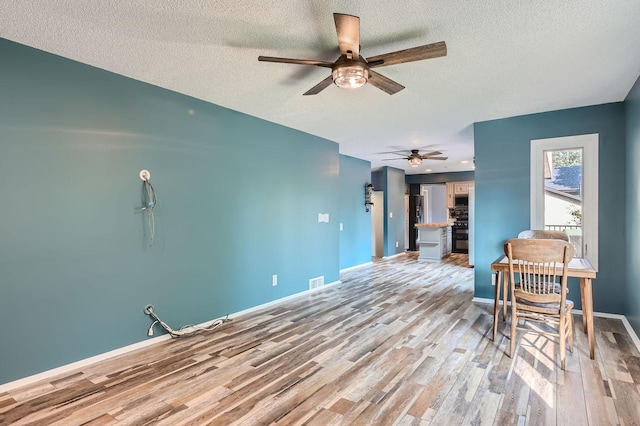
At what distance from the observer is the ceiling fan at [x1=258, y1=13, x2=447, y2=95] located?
2049mm

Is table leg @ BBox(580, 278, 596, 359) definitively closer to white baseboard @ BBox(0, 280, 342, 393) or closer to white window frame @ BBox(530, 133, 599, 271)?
white window frame @ BBox(530, 133, 599, 271)

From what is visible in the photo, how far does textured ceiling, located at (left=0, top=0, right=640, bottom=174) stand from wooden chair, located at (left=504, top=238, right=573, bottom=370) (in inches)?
59.8

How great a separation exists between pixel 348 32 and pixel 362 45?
1.68 ft

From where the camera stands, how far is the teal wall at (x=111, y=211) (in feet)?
8.09

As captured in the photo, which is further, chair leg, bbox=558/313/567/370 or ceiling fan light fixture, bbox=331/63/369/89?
chair leg, bbox=558/313/567/370

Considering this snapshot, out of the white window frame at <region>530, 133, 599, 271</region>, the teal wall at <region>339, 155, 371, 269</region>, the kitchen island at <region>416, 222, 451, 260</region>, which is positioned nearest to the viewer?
the white window frame at <region>530, 133, 599, 271</region>

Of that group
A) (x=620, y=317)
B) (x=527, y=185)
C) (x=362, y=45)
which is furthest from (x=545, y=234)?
(x=362, y=45)

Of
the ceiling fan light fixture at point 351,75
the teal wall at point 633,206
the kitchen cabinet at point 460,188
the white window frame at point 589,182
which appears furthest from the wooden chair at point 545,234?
the kitchen cabinet at point 460,188

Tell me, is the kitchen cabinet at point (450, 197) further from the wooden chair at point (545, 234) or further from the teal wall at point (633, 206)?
the teal wall at point (633, 206)

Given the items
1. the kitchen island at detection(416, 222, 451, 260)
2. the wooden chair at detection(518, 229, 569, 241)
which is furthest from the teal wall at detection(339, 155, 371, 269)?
the wooden chair at detection(518, 229, 569, 241)

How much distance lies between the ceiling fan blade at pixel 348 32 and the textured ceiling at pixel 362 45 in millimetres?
149

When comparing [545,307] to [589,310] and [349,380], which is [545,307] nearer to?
[589,310]

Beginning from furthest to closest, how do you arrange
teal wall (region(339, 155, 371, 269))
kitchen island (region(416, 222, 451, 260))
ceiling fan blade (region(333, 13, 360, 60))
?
kitchen island (region(416, 222, 451, 260))
teal wall (region(339, 155, 371, 269))
ceiling fan blade (region(333, 13, 360, 60))

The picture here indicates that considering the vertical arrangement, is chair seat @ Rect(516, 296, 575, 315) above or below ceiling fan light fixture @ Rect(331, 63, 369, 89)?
below
